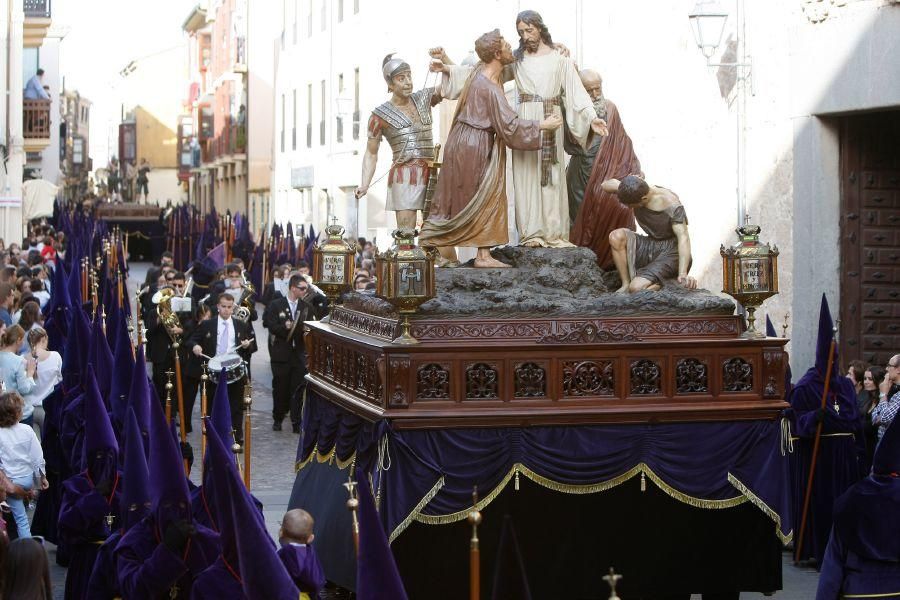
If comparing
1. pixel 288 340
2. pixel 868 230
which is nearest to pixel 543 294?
pixel 868 230

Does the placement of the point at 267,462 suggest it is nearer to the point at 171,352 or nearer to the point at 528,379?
the point at 171,352

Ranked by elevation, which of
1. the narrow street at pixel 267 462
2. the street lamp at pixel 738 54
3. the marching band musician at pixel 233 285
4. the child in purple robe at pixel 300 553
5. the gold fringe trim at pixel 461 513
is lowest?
the narrow street at pixel 267 462

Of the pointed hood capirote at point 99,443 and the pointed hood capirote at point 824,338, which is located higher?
the pointed hood capirote at point 824,338

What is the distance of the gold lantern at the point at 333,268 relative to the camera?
11.0 metres

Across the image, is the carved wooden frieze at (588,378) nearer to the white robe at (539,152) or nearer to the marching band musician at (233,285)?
the white robe at (539,152)

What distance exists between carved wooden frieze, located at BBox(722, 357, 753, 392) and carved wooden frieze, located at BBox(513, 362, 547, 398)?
1.16 m

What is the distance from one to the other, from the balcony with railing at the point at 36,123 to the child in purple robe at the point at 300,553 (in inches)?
1521

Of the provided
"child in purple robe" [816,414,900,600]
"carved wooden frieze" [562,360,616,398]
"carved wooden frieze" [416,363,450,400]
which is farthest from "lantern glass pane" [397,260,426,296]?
"child in purple robe" [816,414,900,600]

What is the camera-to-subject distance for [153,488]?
7.24 meters

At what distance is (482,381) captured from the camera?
9.27 meters

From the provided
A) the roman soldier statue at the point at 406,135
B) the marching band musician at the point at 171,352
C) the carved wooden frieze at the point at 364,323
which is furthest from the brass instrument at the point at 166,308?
the roman soldier statue at the point at 406,135

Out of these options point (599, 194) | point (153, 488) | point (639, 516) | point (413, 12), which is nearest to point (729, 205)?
point (599, 194)

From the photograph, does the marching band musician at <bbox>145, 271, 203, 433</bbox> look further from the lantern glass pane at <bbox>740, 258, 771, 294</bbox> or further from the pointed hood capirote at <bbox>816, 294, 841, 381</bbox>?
the lantern glass pane at <bbox>740, 258, 771, 294</bbox>

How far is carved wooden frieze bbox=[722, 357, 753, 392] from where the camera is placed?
9594 millimetres
